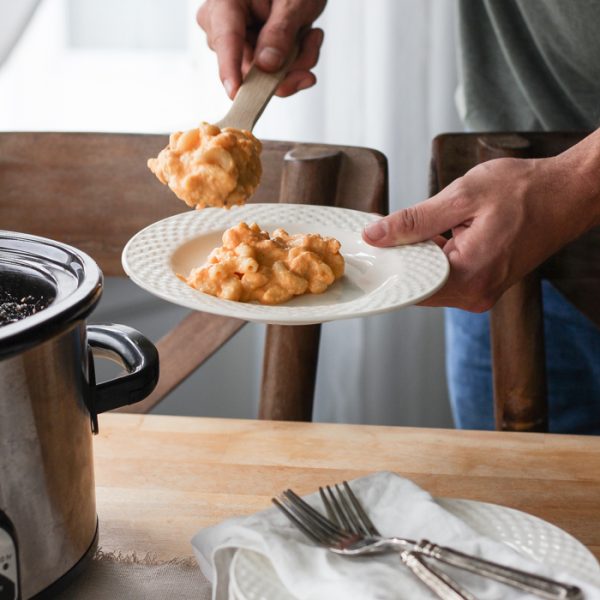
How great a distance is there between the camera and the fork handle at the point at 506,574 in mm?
708

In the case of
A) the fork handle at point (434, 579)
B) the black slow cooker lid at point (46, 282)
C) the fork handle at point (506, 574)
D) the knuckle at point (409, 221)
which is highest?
the black slow cooker lid at point (46, 282)

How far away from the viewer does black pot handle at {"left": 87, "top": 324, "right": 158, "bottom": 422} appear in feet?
2.78

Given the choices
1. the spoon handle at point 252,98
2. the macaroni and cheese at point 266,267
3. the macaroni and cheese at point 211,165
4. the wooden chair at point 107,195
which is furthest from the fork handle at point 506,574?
the wooden chair at point 107,195

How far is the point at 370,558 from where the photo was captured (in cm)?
79

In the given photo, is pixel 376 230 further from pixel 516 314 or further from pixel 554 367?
pixel 554 367

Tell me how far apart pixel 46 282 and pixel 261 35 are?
2.09ft

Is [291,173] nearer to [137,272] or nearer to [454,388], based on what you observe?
[137,272]

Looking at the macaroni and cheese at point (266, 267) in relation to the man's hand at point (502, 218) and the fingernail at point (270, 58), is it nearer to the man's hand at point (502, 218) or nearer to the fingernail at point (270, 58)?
the man's hand at point (502, 218)

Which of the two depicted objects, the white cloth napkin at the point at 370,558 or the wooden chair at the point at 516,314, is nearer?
the white cloth napkin at the point at 370,558

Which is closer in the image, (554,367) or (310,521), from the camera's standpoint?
(310,521)

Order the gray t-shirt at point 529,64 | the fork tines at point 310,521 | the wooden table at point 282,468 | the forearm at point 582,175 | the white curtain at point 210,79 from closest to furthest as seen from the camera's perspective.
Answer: the fork tines at point 310,521
the wooden table at point 282,468
the forearm at point 582,175
the gray t-shirt at point 529,64
the white curtain at point 210,79

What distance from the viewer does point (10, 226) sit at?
64.6 inches

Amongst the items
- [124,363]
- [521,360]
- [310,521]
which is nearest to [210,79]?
[521,360]

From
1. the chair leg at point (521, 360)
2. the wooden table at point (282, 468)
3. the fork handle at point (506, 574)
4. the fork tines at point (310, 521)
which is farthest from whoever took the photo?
the chair leg at point (521, 360)
